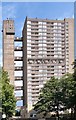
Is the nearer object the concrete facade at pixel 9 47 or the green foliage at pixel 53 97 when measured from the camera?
the green foliage at pixel 53 97

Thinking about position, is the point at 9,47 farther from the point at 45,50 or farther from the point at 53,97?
the point at 53,97

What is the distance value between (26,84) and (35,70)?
4.37ft

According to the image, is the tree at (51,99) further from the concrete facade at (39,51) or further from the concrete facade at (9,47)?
the concrete facade at (9,47)

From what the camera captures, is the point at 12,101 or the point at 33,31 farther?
the point at 33,31

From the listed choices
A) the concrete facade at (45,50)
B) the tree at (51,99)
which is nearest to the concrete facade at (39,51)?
the concrete facade at (45,50)

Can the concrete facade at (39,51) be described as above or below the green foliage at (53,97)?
above

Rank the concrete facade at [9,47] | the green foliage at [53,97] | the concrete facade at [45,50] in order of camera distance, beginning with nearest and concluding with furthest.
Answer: the green foliage at [53,97]
the concrete facade at [45,50]
the concrete facade at [9,47]

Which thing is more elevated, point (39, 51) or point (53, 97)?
point (39, 51)

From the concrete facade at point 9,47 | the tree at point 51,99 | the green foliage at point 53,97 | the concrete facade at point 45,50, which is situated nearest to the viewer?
the green foliage at point 53,97

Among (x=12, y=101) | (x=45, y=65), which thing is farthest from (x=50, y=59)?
(x=12, y=101)

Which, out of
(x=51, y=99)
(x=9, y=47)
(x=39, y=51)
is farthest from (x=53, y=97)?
(x=9, y=47)

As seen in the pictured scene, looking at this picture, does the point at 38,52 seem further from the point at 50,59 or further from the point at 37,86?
the point at 37,86

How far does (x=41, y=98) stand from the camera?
12.9 m

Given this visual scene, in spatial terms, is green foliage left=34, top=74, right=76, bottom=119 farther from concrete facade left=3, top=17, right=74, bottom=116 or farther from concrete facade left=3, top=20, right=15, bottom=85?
concrete facade left=3, top=20, right=15, bottom=85
